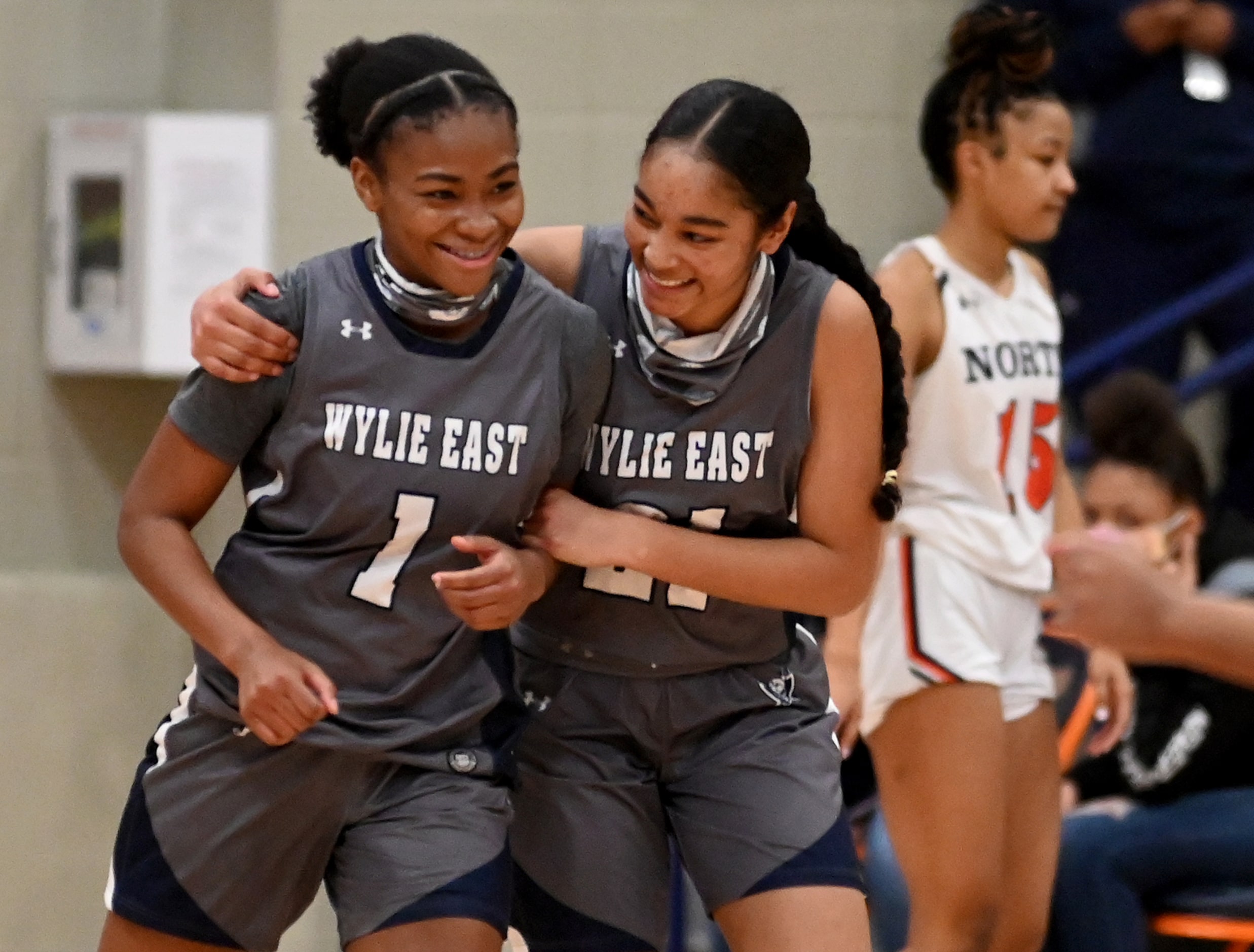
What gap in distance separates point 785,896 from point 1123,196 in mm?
2917

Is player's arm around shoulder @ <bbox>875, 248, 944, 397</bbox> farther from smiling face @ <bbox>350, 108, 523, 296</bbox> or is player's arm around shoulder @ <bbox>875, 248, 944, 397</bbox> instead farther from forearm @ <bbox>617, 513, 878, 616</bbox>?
smiling face @ <bbox>350, 108, 523, 296</bbox>

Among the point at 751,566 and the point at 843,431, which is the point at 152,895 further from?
the point at 843,431

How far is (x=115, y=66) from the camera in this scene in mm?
4773

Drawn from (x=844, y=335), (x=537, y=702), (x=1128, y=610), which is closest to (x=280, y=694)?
(x=537, y=702)

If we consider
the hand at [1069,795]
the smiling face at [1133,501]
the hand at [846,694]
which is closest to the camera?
the hand at [846,694]

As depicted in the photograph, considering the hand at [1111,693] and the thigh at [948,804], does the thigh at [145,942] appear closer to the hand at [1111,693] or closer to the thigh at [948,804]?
the thigh at [948,804]

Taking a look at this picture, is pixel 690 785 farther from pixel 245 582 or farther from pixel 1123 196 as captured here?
pixel 1123 196

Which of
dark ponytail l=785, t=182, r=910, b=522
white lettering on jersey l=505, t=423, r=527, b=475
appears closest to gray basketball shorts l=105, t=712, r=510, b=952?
white lettering on jersey l=505, t=423, r=527, b=475

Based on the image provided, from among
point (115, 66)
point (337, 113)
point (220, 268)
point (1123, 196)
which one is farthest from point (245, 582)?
point (1123, 196)

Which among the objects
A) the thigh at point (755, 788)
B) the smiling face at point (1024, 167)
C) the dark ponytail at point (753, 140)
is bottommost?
the thigh at point (755, 788)

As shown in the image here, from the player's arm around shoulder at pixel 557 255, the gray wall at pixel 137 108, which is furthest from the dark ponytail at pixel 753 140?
the gray wall at pixel 137 108

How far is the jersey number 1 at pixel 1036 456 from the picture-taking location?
12.1 feet

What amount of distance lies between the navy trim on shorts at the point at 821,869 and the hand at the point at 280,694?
61 cm

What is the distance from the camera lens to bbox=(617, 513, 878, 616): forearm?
8.20 ft
